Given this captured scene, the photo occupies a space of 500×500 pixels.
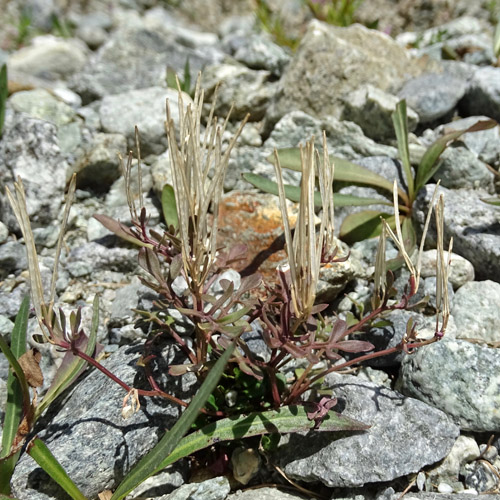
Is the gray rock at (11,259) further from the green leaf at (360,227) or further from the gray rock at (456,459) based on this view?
the gray rock at (456,459)

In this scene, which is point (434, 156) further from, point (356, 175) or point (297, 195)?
point (297, 195)

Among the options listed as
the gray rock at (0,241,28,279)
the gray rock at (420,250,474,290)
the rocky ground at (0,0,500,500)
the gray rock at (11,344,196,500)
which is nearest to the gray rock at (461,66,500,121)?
the rocky ground at (0,0,500,500)

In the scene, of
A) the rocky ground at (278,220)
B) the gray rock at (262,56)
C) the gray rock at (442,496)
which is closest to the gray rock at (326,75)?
the rocky ground at (278,220)

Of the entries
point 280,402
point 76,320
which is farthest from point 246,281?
point 76,320

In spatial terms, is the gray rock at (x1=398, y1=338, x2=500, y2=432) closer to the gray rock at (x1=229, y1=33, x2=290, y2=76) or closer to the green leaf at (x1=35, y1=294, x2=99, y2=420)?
the green leaf at (x1=35, y1=294, x2=99, y2=420)

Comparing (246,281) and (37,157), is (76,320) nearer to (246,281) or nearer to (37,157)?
(246,281)
